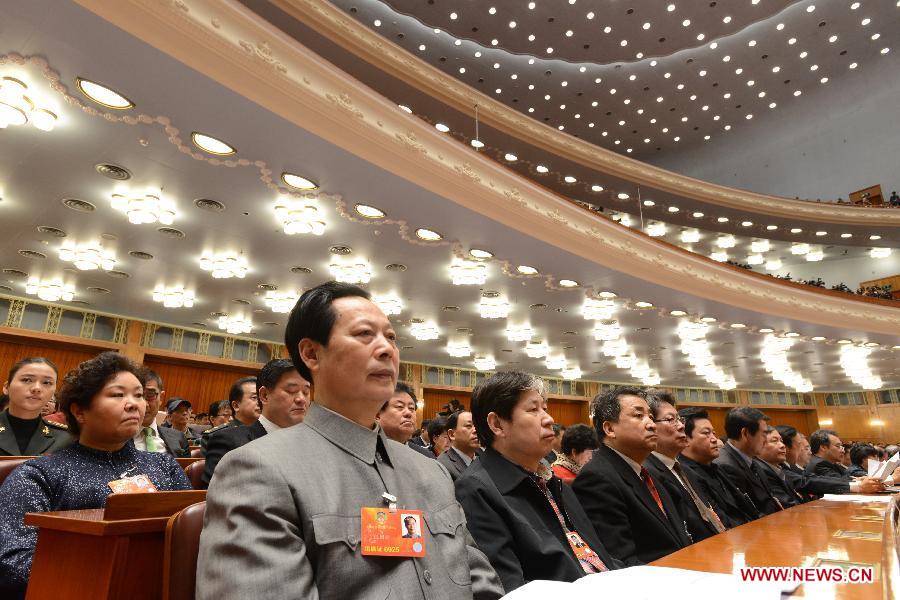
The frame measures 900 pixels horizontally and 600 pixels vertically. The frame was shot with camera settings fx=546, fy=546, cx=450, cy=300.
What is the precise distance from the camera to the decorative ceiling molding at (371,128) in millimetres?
3943

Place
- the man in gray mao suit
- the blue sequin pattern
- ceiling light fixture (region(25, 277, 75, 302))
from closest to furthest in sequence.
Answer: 1. the man in gray mao suit
2. the blue sequin pattern
3. ceiling light fixture (region(25, 277, 75, 302))

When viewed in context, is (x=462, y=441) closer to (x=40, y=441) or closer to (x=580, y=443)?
(x=580, y=443)

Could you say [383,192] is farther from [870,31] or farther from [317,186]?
[870,31]

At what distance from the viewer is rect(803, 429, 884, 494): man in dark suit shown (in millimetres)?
4137

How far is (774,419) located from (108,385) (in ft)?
82.7

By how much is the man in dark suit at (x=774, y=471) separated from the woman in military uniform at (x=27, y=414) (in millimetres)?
5036

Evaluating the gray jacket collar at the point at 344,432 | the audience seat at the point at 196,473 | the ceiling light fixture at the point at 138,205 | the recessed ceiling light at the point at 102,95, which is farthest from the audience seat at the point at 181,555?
the ceiling light fixture at the point at 138,205

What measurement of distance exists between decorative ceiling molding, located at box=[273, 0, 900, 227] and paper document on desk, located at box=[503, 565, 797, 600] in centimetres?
959

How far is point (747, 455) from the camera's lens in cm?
435

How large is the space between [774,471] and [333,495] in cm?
464

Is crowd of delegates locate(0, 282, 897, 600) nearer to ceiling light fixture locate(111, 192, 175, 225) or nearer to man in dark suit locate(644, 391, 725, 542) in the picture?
man in dark suit locate(644, 391, 725, 542)

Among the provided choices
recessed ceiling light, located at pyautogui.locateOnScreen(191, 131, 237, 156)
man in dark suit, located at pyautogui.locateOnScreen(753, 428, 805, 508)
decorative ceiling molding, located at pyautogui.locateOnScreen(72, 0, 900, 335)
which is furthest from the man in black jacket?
recessed ceiling light, located at pyautogui.locateOnScreen(191, 131, 237, 156)

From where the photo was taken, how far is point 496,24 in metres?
13.3

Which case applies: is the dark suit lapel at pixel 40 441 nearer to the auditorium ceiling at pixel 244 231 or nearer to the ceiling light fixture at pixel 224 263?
the auditorium ceiling at pixel 244 231
